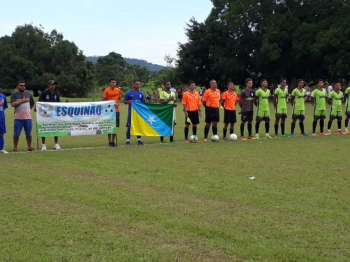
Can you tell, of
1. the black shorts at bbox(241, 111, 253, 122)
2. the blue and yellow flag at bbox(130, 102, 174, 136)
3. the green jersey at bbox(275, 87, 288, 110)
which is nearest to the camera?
the blue and yellow flag at bbox(130, 102, 174, 136)

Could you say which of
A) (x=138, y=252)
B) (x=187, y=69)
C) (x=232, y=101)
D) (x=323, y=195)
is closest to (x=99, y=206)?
(x=138, y=252)

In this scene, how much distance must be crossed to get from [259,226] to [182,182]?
2.77m

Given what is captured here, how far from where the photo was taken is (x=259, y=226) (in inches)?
226

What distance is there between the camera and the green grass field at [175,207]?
4980 mm

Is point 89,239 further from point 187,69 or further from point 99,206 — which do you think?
point 187,69

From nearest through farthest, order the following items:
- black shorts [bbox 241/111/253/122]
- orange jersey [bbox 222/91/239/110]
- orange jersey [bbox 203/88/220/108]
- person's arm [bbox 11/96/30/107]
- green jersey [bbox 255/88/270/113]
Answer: person's arm [bbox 11/96/30/107]
orange jersey [bbox 203/88/220/108]
orange jersey [bbox 222/91/239/110]
black shorts [bbox 241/111/253/122]
green jersey [bbox 255/88/270/113]

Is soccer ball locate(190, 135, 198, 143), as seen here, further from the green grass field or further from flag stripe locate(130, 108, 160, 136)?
the green grass field

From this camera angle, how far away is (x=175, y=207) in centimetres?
664

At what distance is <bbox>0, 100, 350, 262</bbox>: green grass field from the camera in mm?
4980

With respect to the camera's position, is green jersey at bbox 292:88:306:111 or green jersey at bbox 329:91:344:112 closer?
green jersey at bbox 292:88:306:111

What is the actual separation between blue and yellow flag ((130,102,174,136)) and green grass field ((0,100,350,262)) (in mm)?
2722

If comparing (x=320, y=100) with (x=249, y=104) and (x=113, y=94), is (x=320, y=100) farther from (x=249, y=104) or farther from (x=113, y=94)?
(x=113, y=94)

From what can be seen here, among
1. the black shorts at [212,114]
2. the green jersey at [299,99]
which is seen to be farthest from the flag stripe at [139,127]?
the green jersey at [299,99]

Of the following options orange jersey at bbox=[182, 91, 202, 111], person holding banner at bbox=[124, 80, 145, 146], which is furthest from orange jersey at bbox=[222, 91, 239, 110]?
person holding banner at bbox=[124, 80, 145, 146]
